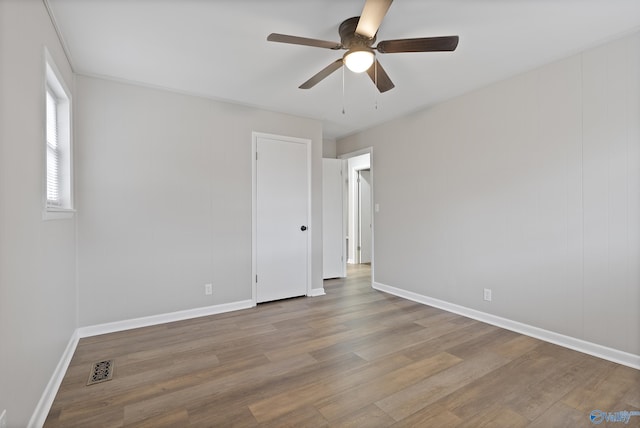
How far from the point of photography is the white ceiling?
1.98 metres

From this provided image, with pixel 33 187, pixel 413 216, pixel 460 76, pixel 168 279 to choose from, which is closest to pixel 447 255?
pixel 413 216

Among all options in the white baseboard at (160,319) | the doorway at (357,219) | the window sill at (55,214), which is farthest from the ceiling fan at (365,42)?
the doorway at (357,219)

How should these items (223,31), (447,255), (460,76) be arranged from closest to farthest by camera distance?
(223,31) < (460,76) < (447,255)

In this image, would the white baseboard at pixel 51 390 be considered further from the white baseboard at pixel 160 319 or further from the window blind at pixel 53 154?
the window blind at pixel 53 154

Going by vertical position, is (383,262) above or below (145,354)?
above

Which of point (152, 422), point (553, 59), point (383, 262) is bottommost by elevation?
point (152, 422)

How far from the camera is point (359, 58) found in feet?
6.86

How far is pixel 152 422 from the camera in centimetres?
168

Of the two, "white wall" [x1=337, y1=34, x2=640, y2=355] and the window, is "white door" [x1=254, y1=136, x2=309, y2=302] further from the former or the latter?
the window

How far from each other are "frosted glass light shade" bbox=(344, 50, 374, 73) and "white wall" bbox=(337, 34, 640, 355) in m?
1.77

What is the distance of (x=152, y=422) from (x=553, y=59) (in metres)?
3.97

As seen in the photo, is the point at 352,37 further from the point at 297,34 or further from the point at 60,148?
the point at 60,148

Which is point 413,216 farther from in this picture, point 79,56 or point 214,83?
point 79,56

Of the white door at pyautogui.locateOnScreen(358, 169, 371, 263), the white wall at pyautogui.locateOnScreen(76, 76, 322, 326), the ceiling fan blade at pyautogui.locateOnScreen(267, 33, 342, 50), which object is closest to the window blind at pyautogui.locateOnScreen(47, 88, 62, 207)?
the white wall at pyautogui.locateOnScreen(76, 76, 322, 326)
